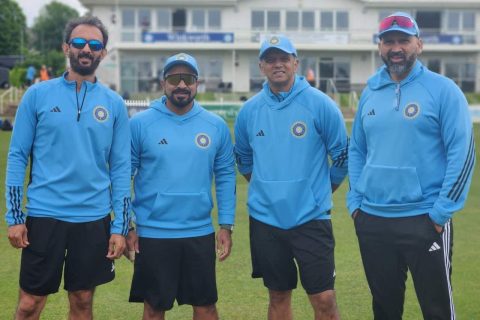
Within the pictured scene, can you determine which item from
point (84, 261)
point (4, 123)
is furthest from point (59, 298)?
point (4, 123)

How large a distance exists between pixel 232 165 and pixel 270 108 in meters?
0.50

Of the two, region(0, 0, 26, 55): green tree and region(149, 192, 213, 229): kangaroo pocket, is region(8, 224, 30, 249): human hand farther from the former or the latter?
region(0, 0, 26, 55): green tree

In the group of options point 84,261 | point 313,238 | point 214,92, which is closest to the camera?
point 84,261

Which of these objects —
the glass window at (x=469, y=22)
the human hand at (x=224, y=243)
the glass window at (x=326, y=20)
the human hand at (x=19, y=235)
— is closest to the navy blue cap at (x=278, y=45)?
the human hand at (x=224, y=243)

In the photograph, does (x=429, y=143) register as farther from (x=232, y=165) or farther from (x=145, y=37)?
(x=145, y=37)

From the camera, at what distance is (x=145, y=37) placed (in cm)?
4147

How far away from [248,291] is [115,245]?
2.34m

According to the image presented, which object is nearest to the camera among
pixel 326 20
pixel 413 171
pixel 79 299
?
pixel 413 171

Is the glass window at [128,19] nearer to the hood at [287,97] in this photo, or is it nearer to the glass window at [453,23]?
the glass window at [453,23]

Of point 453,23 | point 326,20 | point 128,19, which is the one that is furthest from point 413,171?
point 453,23

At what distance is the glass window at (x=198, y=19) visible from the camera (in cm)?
4325

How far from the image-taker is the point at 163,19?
1699 inches

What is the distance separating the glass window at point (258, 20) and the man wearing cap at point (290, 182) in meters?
39.6

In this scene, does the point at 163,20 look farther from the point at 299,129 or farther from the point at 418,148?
the point at 418,148
